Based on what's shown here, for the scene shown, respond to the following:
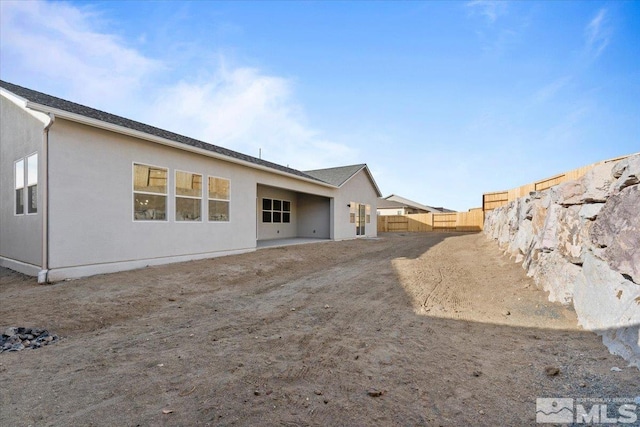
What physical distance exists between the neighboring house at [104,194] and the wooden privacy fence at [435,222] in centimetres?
2138

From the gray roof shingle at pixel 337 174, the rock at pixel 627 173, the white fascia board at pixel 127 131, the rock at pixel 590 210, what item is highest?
the gray roof shingle at pixel 337 174

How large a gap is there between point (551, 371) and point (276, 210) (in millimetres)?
15100

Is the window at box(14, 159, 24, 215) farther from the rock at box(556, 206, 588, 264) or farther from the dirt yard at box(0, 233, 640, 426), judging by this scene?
the rock at box(556, 206, 588, 264)

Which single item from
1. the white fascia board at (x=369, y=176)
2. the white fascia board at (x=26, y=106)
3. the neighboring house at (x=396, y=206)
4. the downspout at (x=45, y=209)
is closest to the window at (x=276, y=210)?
the white fascia board at (x=369, y=176)

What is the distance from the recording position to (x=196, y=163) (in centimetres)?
968

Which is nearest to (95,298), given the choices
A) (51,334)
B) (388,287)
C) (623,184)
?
(51,334)

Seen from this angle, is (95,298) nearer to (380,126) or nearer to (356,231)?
(380,126)

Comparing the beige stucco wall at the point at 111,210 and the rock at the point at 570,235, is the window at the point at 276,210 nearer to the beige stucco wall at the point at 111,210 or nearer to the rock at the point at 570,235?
the beige stucco wall at the point at 111,210

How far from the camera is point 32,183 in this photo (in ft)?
24.6

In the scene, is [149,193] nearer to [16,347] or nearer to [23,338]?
[23,338]

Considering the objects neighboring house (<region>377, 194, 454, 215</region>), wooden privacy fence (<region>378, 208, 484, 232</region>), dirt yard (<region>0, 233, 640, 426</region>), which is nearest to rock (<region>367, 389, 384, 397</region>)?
dirt yard (<region>0, 233, 640, 426</region>)

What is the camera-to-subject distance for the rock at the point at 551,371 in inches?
118

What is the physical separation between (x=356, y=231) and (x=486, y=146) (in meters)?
9.24

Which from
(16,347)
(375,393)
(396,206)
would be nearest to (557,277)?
(375,393)
